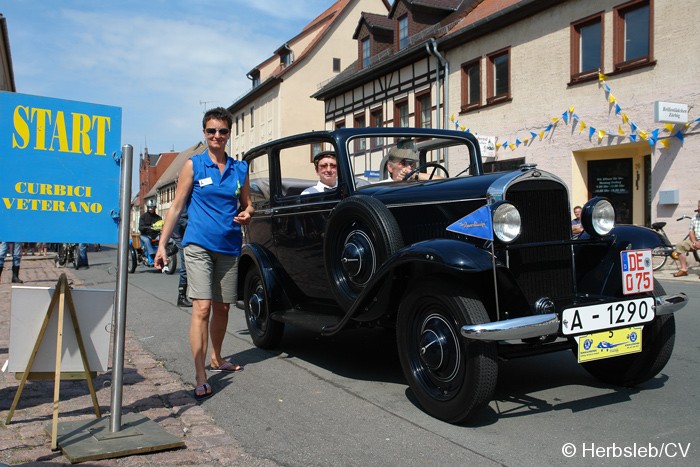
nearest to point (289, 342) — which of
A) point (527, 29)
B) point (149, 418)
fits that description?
point (149, 418)

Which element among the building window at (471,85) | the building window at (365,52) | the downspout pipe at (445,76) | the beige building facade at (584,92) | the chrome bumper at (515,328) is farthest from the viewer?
the building window at (365,52)

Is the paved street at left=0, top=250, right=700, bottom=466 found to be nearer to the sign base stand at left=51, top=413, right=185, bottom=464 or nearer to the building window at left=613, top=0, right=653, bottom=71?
the sign base stand at left=51, top=413, right=185, bottom=464

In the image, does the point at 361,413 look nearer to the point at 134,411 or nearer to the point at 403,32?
the point at 134,411

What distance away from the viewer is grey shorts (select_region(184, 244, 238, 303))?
4.33m

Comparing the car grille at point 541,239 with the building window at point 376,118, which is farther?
the building window at point 376,118

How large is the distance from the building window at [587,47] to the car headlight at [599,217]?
12775 mm

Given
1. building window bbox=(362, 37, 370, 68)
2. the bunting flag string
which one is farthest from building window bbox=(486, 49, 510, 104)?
building window bbox=(362, 37, 370, 68)

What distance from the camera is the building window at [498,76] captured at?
18.5 metres

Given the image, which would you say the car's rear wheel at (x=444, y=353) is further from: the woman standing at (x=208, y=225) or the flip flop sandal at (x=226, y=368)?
the flip flop sandal at (x=226, y=368)

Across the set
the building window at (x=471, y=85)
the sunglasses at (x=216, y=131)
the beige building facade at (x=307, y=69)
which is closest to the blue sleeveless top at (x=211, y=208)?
the sunglasses at (x=216, y=131)

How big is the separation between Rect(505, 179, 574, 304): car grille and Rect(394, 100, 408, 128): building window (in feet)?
65.6

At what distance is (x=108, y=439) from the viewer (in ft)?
10.8

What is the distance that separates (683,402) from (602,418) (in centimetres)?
68

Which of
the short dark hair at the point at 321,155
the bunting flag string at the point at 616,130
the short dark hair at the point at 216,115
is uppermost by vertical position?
the bunting flag string at the point at 616,130
